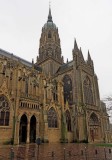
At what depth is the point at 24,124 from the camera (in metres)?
34.6

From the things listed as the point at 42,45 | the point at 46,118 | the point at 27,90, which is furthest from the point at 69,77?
the point at 42,45

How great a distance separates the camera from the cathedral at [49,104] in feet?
98.4

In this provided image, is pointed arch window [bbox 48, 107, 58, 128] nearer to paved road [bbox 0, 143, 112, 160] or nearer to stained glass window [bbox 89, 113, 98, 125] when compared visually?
stained glass window [bbox 89, 113, 98, 125]

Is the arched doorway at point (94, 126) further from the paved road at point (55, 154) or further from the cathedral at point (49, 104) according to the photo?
the paved road at point (55, 154)

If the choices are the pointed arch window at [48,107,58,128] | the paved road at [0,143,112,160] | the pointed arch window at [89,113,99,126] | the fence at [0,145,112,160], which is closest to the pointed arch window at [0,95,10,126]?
the pointed arch window at [48,107,58,128]

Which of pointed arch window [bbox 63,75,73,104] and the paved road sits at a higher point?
pointed arch window [bbox 63,75,73,104]

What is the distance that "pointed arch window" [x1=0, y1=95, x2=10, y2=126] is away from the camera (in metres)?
28.4

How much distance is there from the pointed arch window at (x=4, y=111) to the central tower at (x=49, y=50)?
107 ft

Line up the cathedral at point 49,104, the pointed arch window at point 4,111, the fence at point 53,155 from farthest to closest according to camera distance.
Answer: the cathedral at point 49,104 < the pointed arch window at point 4,111 < the fence at point 53,155

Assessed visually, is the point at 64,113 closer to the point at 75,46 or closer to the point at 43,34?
the point at 75,46

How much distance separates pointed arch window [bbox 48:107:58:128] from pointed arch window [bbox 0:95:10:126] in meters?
11.1

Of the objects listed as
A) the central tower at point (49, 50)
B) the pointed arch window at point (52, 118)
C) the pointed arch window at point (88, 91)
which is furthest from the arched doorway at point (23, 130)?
the central tower at point (49, 50)

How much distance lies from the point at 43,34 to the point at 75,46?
69.9 feet

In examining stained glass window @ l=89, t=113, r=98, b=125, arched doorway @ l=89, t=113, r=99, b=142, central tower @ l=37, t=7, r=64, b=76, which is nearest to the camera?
arched doorway @ l=89, t=113, r=99, b=142
